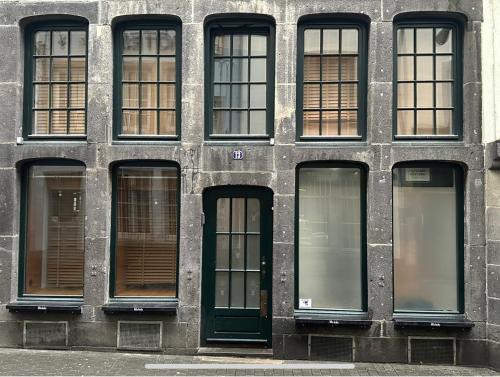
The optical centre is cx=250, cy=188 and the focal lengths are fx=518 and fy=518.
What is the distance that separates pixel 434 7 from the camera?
8.45 meters

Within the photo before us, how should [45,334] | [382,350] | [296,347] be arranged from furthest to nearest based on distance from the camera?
[45,334], [296,347], [382,350]

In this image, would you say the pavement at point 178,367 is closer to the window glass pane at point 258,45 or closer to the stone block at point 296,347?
the stone block at point 296,347

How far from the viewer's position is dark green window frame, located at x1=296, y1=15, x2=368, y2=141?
870 centimetres

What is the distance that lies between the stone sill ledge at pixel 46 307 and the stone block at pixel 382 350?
4665 millimetres

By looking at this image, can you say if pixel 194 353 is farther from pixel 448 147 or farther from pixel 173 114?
pixel 448 147

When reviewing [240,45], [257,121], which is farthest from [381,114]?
[240,45]

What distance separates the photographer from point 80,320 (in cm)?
A: 866

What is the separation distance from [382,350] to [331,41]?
5.18m

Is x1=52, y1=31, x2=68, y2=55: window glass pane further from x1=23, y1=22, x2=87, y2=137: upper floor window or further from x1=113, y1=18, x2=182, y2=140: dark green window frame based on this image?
x1=113, y1=18, x2=182, y2=140: dark green window frame

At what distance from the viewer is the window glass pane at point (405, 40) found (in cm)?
873

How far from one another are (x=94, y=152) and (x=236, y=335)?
3929mm

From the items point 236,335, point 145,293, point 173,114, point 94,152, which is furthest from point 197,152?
point 236,335

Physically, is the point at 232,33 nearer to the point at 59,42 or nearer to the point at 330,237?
the point at 59,42

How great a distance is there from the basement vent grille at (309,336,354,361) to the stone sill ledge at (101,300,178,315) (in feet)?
7.73
